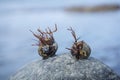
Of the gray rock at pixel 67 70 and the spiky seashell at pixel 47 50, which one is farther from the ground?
the spiky seashell at pixel 47 50

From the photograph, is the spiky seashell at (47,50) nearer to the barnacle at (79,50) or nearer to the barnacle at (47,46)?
the barnacle at (47,46)

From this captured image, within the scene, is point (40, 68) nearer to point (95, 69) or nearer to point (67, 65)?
point (67, 65)

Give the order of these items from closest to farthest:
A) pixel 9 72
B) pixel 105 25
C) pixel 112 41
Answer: pixel 9 72, pixel 112 41, pixel 105 25

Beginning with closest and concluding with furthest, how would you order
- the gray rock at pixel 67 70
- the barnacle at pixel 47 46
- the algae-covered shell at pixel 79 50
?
the gray rock at pixel 67 70
the algae-covered shell at pixel 79 50
the barnacle at pixel 47 46

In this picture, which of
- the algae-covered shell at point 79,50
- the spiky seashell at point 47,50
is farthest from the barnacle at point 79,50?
the spiky seashell at point 47,50

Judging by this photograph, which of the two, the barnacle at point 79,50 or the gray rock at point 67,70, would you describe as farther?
the barnacle at point 79,50

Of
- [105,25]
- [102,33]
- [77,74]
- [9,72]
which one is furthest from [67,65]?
[105,25]

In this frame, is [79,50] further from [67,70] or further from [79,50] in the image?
[67,70]

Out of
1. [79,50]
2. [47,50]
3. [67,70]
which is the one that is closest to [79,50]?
[79,50]
